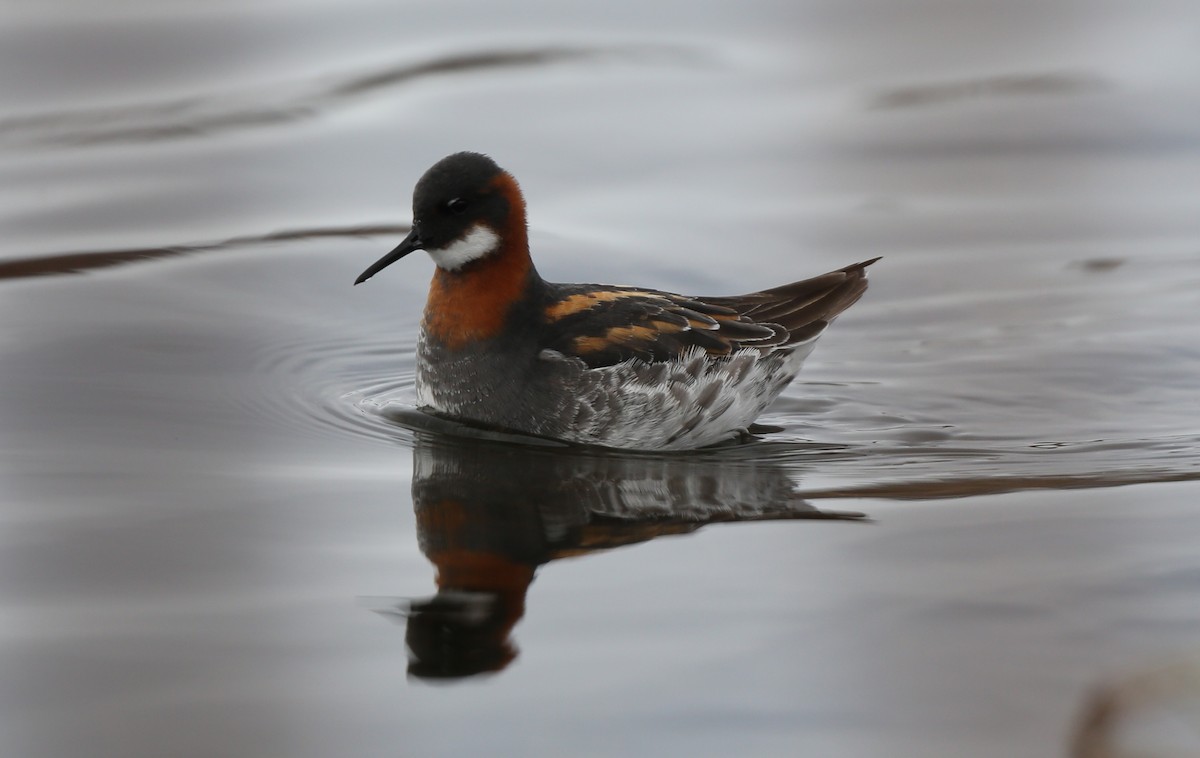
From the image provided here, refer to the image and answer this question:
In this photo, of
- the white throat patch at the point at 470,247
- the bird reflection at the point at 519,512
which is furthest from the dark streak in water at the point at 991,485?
the white throat patch at the point at 470,247

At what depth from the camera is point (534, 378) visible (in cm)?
620

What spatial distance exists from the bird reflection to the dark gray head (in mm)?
781

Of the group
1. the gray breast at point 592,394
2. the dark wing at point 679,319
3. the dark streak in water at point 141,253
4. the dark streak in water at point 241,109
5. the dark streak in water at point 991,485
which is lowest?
the dark streak in water at point 991,485

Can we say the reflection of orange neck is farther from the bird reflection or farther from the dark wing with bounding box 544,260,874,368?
the dark wing with bounding box 544,260,874,368

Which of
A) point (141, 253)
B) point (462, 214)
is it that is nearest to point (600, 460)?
point (462, 214)

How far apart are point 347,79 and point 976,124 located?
4159mm

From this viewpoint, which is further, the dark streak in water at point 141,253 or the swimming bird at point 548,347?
the dark streak in water at point 141,253

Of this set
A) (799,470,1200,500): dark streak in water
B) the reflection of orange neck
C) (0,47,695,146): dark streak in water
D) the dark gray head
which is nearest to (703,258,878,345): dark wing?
the dark gray head

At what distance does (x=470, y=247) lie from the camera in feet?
20.7

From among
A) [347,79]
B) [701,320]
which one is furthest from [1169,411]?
[347,79]

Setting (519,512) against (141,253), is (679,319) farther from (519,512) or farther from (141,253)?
(141,253)

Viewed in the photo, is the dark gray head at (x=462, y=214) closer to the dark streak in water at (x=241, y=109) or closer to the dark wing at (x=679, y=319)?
Result: the dark wing at (x=679, y=319)

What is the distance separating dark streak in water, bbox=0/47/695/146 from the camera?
9.70 meters

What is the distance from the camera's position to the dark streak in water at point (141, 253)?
Result: 7723mm
